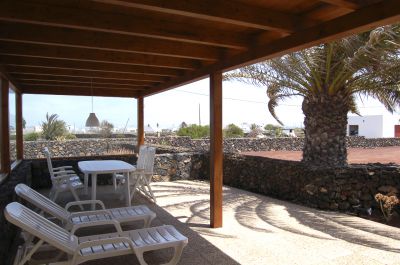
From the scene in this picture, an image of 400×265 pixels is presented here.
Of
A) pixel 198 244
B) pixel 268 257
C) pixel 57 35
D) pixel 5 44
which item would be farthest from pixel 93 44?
pixel 268 257

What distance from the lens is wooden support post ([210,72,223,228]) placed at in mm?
4953

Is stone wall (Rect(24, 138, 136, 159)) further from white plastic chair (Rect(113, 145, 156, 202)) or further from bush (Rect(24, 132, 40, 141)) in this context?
white plastic chair (Rect(113, 145, 156, 202))

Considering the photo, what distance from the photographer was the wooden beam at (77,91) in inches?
319

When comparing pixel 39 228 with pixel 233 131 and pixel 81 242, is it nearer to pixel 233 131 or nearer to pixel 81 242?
pixel 81 242

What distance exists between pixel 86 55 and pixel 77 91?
3.82 m

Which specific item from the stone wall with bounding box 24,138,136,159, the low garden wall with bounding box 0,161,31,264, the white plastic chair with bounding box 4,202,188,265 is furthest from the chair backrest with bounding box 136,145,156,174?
the stone wall with bounding box 24,138,136,159

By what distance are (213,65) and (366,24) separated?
98.3 inches

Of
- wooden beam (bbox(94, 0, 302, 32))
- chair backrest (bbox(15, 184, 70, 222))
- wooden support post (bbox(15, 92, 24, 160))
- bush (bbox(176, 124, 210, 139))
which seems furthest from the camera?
bush (bbox(176, 124, 210, 139))

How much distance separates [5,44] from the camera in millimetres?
4367

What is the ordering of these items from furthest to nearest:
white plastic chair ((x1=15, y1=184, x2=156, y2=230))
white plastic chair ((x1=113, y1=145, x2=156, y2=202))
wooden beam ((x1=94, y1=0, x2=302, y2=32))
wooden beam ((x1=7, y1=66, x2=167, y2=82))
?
white plastic chair ((x1=113, y1=145, x2=156, y2=202)) < wooden beam ((x1=7, y1=66, x2=167, y2=82)) < white plastic chair ((x1=15, y1=184, x2=156, y2=230)) < wooden beam ((x1=94, y1=0, x2=302, y2=32))

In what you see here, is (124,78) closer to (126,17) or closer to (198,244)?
(126,17)

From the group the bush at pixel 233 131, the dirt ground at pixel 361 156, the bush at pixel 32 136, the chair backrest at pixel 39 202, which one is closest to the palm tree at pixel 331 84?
the chair backrest at pixel 39 202

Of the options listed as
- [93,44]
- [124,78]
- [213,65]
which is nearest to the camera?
[93,44]

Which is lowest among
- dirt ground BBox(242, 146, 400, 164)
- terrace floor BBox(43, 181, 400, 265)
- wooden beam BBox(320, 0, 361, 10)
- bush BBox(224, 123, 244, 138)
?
terrace floor BBox(43, 181, 400, 265)
